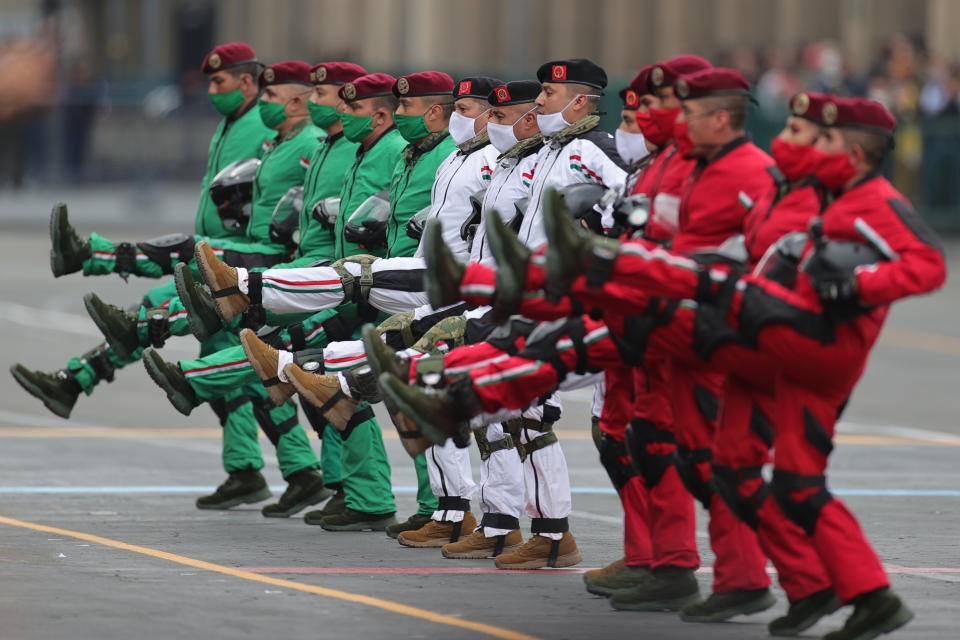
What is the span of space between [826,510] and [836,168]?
1.23m

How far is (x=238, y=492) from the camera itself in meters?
11.3

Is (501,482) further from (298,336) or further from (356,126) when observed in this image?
(356,126)

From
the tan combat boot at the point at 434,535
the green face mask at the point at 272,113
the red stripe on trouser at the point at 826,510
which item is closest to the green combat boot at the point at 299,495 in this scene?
the tan combat boot at the point at 434,535

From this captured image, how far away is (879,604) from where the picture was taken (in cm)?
734

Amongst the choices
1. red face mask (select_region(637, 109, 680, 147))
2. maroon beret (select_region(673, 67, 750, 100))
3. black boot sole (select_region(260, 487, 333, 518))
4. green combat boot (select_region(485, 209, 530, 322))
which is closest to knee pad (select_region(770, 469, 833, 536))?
green combat boot (select_region(485, 209, 530, 322))

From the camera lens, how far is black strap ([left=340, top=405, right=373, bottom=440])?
10.5 meters

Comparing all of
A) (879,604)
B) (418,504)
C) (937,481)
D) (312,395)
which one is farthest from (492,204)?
(937,481)

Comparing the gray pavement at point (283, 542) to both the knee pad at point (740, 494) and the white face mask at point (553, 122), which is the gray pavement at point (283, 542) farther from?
the white face mask at point (553, 122)

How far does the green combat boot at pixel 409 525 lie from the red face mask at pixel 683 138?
301cm

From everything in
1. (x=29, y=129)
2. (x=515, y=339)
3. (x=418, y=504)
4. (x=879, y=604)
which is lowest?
(x=29, y=129)

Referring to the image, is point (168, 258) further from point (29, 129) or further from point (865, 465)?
point (29, 129)

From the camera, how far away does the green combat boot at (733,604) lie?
7992mm

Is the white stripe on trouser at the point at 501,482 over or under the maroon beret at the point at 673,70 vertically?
under

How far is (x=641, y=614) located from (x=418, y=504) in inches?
110
